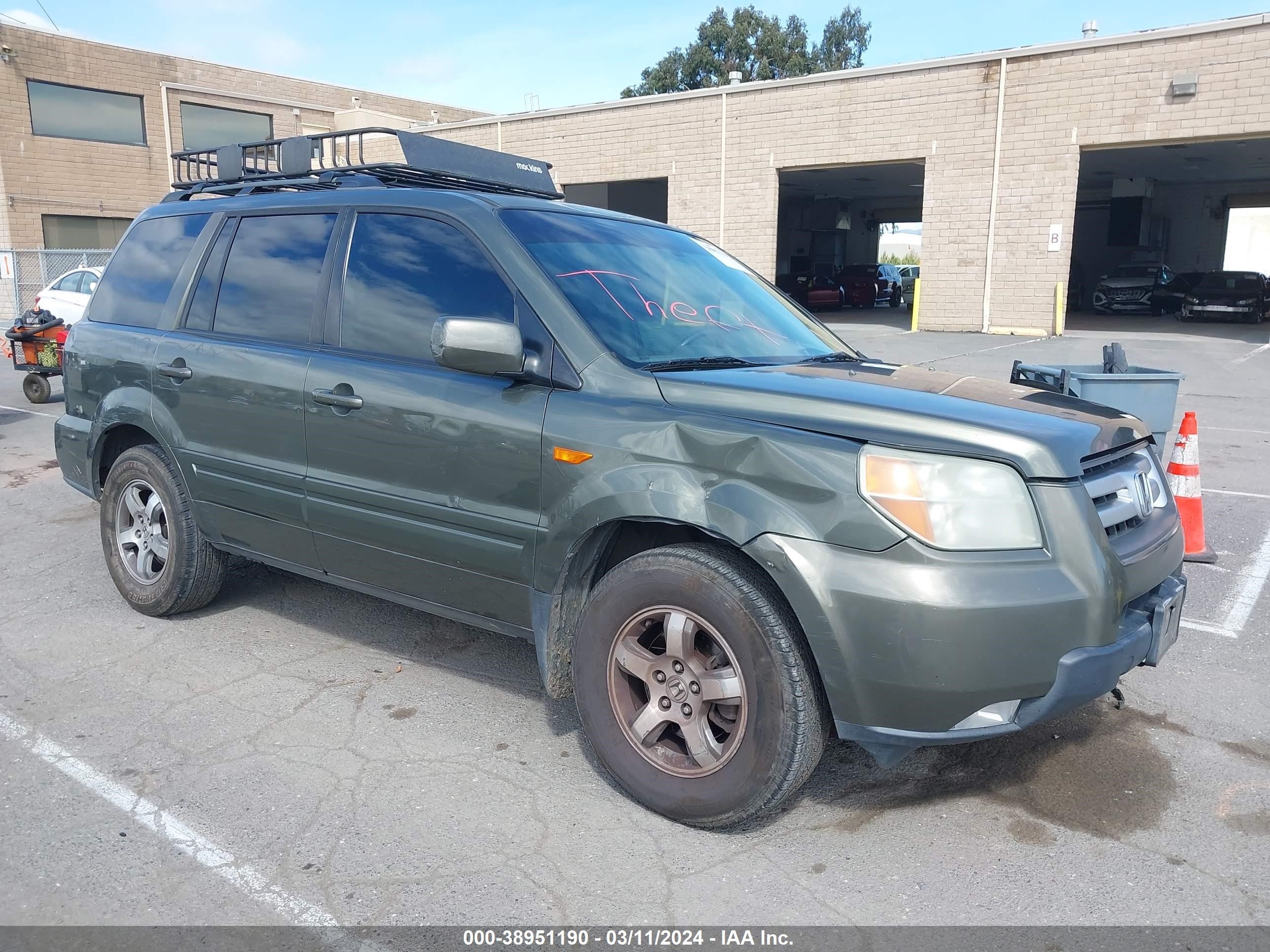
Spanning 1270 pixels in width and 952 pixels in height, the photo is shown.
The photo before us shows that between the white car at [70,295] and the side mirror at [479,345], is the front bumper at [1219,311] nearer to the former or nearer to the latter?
the white car at [70,295]

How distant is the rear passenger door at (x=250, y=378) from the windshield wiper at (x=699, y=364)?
4.99ft

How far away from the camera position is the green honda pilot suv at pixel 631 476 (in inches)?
109

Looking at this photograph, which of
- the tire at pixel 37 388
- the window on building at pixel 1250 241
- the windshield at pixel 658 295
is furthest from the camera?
the window on building at pixel 1250 241

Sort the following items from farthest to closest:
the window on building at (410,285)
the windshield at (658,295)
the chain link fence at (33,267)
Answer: the chain link fence at (33,267) → the window on building at (410,285) → the windshield at (658,295)

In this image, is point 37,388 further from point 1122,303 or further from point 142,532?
point 1122,303

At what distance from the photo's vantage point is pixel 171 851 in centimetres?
299

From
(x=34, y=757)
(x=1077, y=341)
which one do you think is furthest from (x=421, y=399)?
(x=1077, y=341)

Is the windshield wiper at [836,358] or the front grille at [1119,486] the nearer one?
the front grille at [1119,486]

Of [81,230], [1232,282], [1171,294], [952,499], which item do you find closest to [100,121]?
[81,230]

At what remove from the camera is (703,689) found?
3031mm

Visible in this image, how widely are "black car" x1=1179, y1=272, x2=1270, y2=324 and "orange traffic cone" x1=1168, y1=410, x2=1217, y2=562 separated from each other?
77.8ft

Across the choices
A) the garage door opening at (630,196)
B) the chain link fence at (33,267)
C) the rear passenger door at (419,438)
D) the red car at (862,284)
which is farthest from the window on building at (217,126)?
the rear passenger door at (419,438)

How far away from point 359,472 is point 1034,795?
2.66m

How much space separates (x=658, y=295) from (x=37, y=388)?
12.1m
